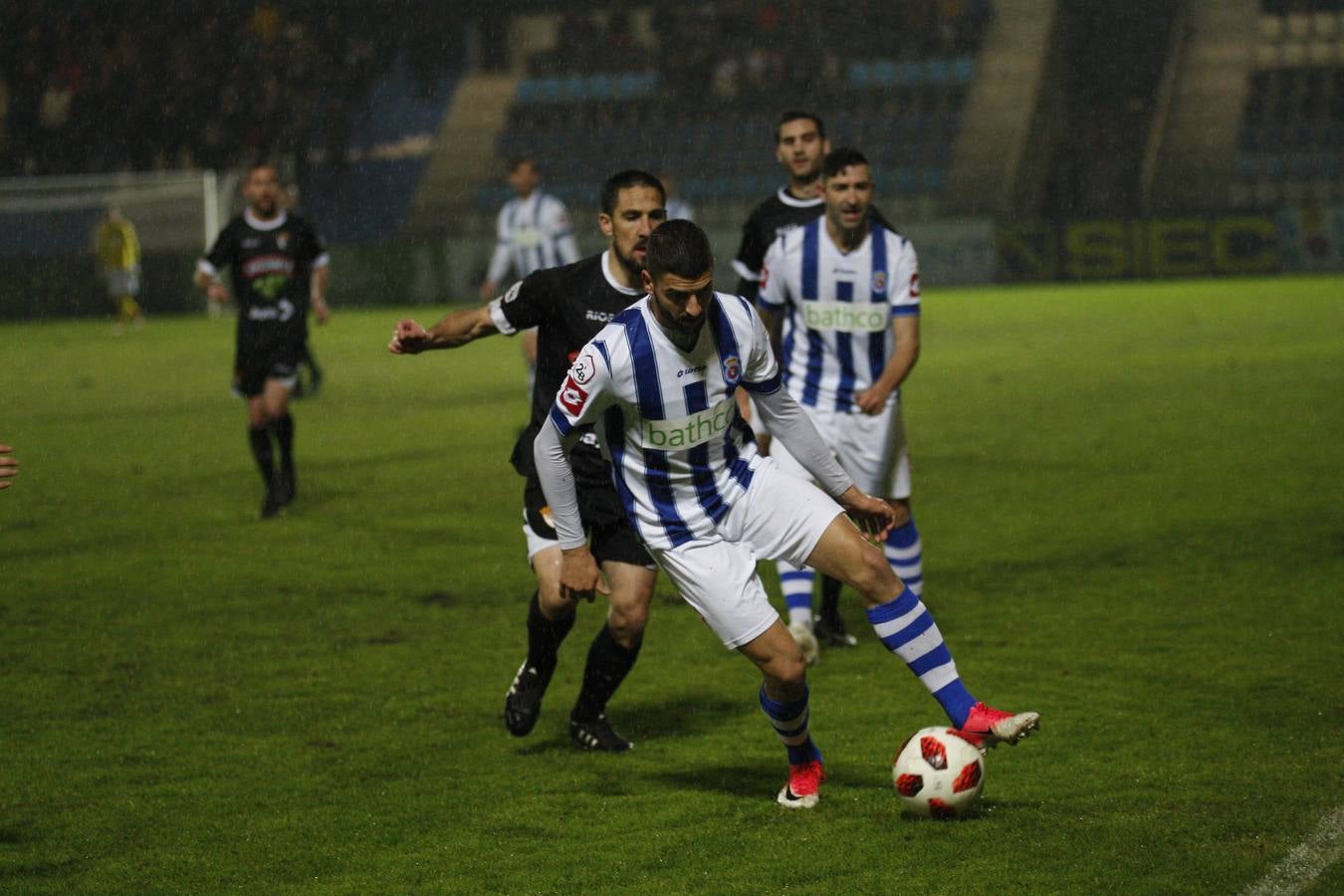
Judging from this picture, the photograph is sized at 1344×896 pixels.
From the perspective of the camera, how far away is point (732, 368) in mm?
4559

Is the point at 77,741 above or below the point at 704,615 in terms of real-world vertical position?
below

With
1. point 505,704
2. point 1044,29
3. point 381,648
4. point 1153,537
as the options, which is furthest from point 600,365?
point 1044,29

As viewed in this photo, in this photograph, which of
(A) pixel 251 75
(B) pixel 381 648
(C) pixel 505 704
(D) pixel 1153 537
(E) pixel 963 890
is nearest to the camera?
(E) pixel 963 890

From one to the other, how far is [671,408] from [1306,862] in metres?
1.90

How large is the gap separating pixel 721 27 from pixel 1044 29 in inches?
292

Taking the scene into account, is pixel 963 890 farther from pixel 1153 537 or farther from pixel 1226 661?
pixel 1153 537

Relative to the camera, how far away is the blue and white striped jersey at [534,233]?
1420 centimetres

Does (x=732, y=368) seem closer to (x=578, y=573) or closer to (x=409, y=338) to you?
(x=578, y=573)

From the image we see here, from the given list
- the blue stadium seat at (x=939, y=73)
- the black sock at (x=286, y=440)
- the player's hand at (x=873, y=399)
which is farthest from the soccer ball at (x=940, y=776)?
the blue stadium seat at (x=939, y=73)

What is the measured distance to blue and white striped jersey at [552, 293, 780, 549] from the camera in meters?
4.48

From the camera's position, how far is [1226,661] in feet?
20.1

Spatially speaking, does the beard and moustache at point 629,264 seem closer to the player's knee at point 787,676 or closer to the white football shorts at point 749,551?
the white football shorts at point 749,551

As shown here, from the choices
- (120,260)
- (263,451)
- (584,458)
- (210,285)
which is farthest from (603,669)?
(120,260)

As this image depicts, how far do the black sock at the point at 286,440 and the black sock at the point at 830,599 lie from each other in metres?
4.64
